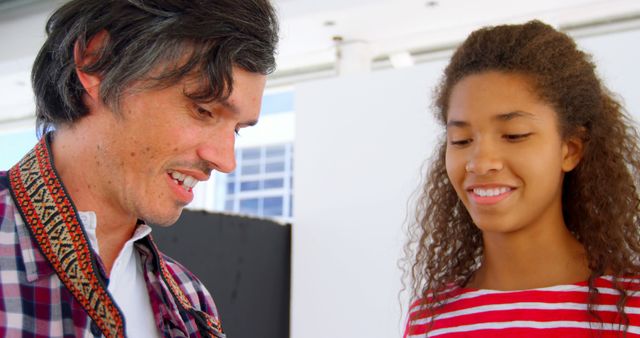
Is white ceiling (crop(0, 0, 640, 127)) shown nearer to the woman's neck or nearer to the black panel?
the black panel

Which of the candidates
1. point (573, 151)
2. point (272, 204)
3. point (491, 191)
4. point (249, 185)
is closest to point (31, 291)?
point (491, 191)

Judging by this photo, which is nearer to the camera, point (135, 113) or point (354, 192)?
point (135, 113)

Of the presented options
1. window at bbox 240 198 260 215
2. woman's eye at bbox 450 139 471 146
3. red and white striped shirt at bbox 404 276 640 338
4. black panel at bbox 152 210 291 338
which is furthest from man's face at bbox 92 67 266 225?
window at bbox 240 198 260 215

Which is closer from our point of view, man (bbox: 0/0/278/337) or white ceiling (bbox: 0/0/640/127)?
man (bbox: 0/0/278/337)

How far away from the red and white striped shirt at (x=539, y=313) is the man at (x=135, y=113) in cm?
56

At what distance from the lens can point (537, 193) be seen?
140cm

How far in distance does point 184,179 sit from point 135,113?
129 mm

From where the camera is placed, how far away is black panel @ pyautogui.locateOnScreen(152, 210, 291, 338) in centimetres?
324

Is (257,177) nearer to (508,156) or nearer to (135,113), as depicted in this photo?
(508,156)

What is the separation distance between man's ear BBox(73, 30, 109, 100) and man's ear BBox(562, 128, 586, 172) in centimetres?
88

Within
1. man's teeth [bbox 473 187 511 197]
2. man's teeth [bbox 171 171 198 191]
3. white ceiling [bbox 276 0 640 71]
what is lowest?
man's teeth [bbox 171 171 198 191]

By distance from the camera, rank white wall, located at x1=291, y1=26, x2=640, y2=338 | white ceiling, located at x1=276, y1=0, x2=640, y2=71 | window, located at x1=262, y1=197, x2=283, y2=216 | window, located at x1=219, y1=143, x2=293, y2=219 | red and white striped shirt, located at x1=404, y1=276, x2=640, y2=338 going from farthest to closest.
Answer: window, located at x1=262, y1=197, x2=283, y2=216, window, located at x1=219, y1=143, x2=293, y2=219, white ceiling, located at x1=276, y1=0, x2=640, y2=71, white wall, located at x1=291, y1=26, x2=640, y2=338, red and white striped shirt, located at x1=404, y1=276, x2=640, y2=338

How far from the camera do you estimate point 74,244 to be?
41.6 inches

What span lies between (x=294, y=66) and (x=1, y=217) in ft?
13.7
